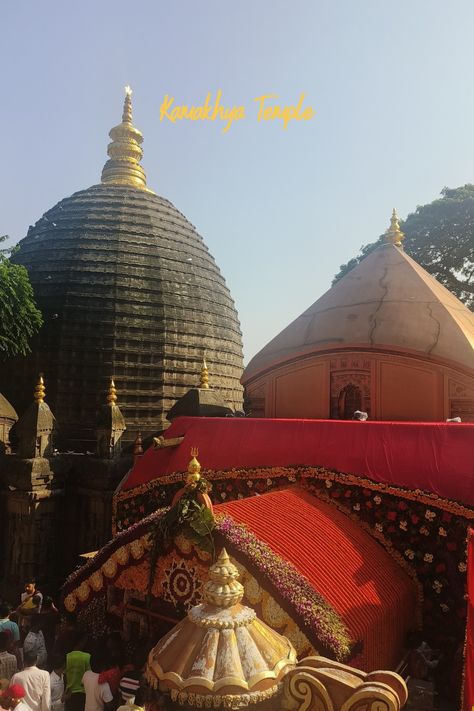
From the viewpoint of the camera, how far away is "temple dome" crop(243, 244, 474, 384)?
10.9 metres

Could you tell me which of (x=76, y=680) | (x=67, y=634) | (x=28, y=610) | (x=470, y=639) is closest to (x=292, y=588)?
(x=470, y=639)

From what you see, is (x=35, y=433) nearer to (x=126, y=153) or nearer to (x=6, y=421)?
(x=6, y=421)

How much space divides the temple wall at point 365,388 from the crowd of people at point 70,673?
6.71 m

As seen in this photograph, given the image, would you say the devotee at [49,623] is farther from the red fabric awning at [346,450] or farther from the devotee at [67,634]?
the red fabric awning at [346,450]

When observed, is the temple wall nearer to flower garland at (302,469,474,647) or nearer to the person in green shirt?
flower garland at (302,469,474,647)

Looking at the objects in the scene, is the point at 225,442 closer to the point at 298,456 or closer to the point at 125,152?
the point at 298,456

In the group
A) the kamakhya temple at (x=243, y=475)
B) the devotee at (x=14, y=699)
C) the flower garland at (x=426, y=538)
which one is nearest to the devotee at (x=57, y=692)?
the kamakhya temple at (x=243, y=475)

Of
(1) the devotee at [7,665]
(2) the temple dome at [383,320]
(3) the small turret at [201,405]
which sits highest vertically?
(2) the temple dome at [383,320]

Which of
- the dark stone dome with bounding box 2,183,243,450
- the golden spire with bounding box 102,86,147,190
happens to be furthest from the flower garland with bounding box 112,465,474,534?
the golden spire with bounding box 102,86,147,190

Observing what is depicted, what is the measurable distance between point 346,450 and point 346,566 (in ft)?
6.90

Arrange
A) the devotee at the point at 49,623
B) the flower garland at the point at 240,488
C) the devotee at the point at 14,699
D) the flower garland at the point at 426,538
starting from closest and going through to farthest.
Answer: the devotee at the point at 14,699 < the flower garland at the point at 426,538 < the flower garland at the point at 240,488 < the devotee at the point at 49,623

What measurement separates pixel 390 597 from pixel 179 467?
481 centimetres

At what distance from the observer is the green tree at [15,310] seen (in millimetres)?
17359

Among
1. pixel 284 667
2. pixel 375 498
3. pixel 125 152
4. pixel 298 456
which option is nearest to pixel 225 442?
pixel 298 456
